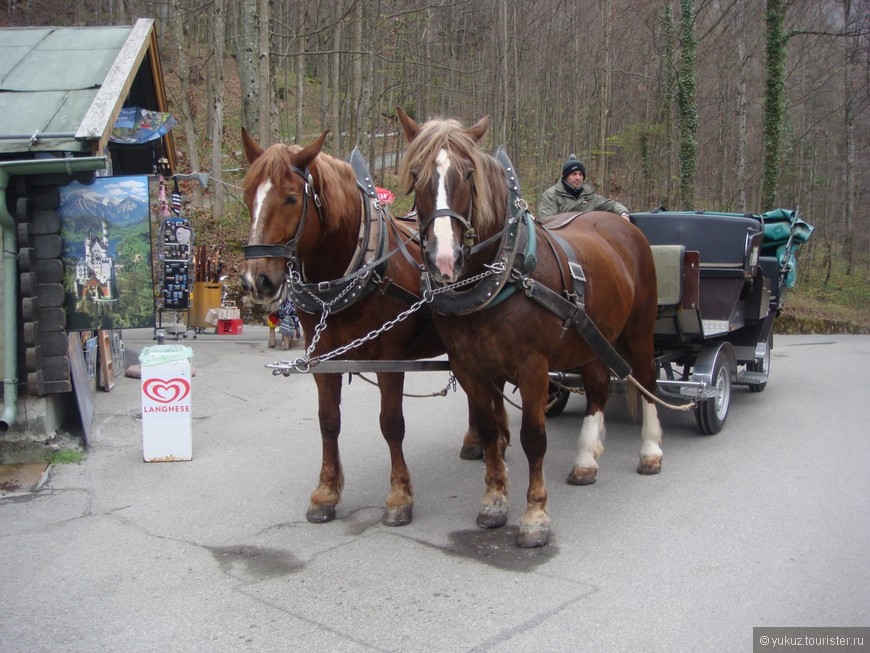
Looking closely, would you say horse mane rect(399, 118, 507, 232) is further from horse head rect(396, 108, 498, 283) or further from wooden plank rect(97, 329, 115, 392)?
wooden plank rect(97, 329, 115, 392)

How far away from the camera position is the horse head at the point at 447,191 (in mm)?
3641

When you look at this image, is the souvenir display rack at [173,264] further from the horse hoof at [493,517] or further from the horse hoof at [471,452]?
the horse hoof at [493,517]

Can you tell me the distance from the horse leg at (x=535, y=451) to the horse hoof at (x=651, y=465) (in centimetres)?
175

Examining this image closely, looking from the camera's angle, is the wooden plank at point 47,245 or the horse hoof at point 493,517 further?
the wooden plank at point 47,245

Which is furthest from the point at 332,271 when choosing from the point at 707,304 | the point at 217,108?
the point at 217,108

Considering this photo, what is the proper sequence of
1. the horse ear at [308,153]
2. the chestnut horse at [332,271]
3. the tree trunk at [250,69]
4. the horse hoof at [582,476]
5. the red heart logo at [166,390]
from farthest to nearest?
the tree trunk at [250,69], the red heart logo at [166,390], the horse hoof at [582,476], the horse ear at [308,153], the chestnut horse at [332,271]

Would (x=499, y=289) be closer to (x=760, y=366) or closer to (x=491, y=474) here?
(x=491, y=474)

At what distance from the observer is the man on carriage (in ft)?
23.7

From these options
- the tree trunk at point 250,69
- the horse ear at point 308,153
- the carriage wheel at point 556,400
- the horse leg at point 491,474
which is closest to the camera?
the horse ear at point 308,153

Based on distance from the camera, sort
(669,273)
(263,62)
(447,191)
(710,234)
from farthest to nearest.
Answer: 1. (263,62)
2. (710,234)
3. (669,273)
4. (447,191)

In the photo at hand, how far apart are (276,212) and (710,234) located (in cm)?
487

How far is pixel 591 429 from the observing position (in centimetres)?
578

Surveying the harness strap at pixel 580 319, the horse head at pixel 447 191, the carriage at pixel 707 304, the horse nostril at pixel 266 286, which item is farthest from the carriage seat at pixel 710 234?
the horse nostril at pixel 266 286

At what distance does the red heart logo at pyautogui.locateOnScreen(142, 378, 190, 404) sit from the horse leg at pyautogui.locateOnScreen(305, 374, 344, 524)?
1859 millimetres
